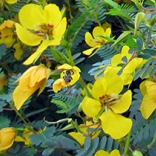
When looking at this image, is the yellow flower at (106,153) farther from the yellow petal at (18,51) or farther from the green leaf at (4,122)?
the yellow petal at (18,51)

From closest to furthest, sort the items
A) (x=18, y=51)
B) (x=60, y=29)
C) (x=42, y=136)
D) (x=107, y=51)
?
(x=60, y=29), (x=42, y=136), (x=107, y=51), (x=18, y=51)

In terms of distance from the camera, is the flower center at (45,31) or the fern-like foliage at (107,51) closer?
the flower center at (45,31)

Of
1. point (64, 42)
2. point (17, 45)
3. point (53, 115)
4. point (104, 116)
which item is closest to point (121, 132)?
point (104, 116)

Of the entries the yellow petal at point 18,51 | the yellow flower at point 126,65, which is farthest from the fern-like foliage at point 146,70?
the yellow petal at point 18,51

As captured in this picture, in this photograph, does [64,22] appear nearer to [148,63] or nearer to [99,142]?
[148,63]

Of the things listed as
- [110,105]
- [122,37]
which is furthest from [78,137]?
[122,37]

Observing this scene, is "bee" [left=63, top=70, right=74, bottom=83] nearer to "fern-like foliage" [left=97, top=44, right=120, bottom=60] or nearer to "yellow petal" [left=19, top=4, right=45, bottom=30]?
"yellow petal" [left=19, top=4, right=45, bottom=30]

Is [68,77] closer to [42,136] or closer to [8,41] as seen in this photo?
[42,136]
